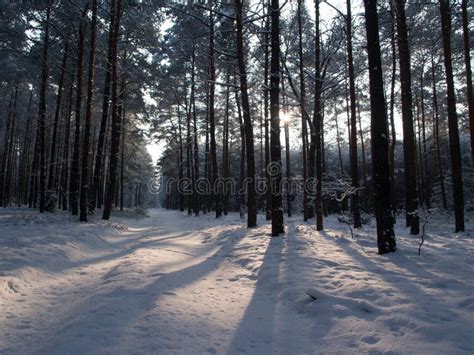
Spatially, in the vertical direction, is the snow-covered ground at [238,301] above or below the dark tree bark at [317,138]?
below

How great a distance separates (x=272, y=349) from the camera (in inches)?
128

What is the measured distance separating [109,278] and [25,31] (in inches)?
652

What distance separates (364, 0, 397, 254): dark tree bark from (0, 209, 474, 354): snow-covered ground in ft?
1.69

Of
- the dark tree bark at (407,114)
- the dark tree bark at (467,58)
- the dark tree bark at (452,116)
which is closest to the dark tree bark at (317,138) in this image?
the dark tree bark at (407,114)

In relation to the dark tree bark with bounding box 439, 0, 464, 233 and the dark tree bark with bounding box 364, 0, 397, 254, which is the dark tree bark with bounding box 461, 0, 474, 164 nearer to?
the dark tree bark with bounding box 439, 0, 464, 233

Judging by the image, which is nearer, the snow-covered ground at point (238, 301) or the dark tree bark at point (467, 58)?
the snow-covered ground at point (238, 301)

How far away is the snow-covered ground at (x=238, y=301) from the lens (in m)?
3.24

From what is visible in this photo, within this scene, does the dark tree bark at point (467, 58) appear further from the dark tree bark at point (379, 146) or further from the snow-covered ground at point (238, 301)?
the dark tree bark at point (379, 146)

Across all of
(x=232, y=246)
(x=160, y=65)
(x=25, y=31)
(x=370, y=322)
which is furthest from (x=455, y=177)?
(x=25, y=31)

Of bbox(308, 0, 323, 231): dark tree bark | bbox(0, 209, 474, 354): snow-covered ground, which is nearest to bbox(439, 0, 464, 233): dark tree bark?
bbox(308, 0, 323, 231): dark tree bark

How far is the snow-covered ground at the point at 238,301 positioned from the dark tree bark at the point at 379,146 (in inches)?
20.3

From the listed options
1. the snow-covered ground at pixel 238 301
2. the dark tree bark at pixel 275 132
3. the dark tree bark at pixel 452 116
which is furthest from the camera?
the dark tree bark at pixel 452 116

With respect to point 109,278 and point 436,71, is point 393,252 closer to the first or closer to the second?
point 109,278

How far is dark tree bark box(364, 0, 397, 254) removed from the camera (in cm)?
671
